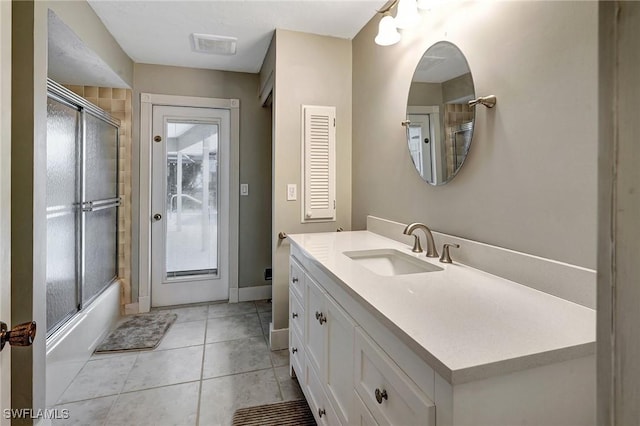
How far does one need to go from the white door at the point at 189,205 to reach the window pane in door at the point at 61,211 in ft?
3.29

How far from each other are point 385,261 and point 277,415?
3.21ft

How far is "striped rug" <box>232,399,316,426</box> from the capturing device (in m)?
1.65

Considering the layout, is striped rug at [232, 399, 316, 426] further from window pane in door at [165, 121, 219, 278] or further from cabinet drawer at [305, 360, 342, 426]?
window pane in door at [165, 121, 219, 278]

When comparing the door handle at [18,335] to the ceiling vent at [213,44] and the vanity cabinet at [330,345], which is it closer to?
the vanity cabinet at [330,345]

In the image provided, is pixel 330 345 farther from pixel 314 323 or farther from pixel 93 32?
pixel 93 32

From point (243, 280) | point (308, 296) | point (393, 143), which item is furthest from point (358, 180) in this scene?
point (243, 280)

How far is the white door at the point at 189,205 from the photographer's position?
319 cm

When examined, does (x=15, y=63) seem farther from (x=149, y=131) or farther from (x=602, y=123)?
(x=602, y=123)

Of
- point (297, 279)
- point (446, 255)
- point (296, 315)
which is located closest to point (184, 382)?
point (296, 315)

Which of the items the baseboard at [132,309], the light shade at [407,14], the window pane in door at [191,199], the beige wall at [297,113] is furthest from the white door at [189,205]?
the light shade at [407,14]

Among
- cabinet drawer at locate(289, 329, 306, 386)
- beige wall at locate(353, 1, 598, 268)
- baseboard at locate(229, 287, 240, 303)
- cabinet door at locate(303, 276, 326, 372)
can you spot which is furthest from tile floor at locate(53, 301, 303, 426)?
beige wall at locate(353, 1, 598, 268)

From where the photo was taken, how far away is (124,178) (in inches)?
120

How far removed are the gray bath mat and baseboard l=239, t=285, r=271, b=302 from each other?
2.13 feet

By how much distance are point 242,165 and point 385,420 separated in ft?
9.40
